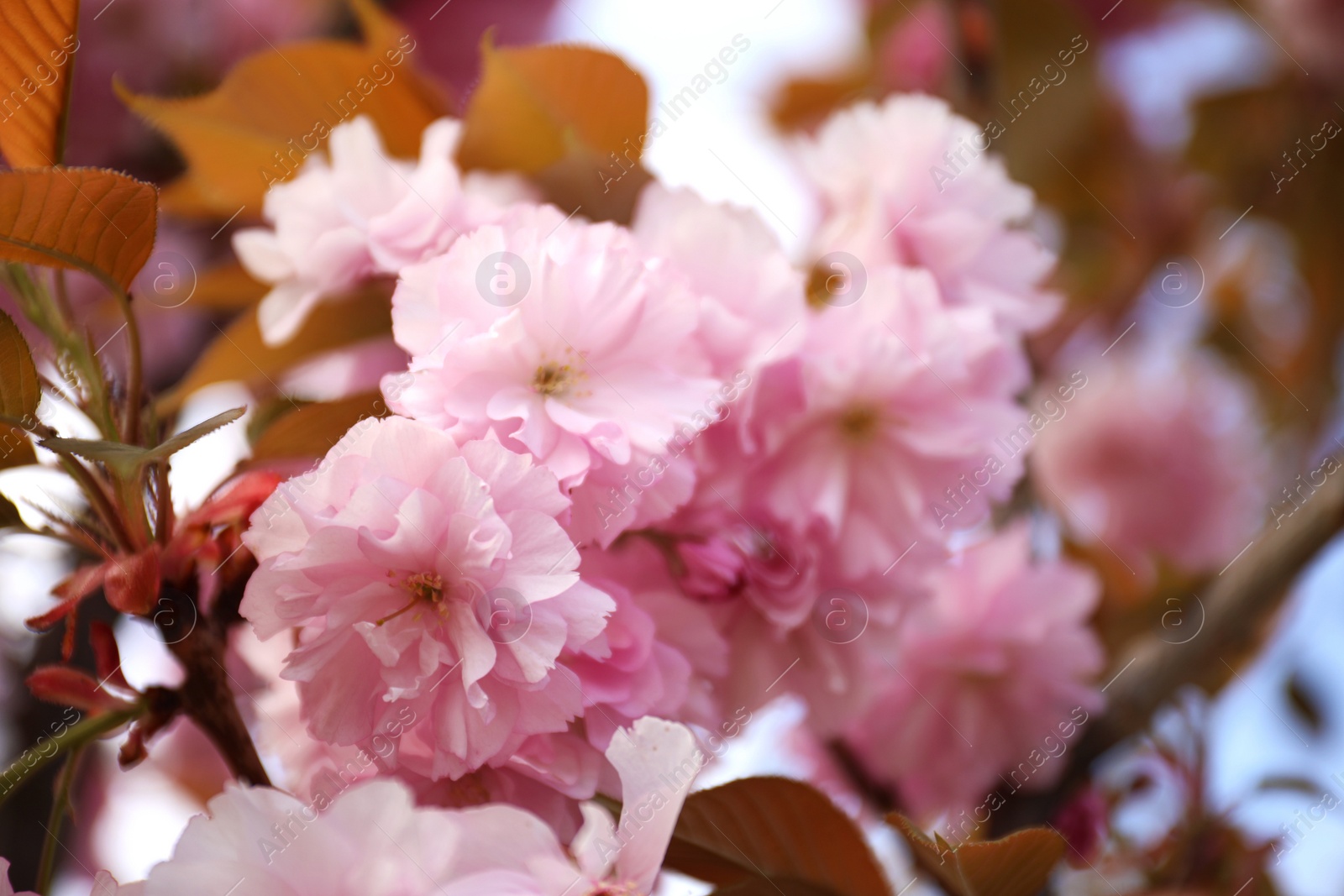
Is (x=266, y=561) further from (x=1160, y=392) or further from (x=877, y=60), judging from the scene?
(x=1160, y=392)

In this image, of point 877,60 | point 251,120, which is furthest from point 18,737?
point 877,60

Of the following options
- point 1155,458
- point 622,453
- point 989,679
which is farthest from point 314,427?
point 1155,458

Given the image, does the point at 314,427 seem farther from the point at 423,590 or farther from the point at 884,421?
the point at 884,421

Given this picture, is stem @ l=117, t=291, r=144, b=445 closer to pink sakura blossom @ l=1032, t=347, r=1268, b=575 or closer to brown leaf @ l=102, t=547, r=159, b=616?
brown leaf @ l=102, t=547, r=159, b=616

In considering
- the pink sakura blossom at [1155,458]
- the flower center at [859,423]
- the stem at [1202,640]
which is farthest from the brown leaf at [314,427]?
the pink sakura blossom at [1155,458]

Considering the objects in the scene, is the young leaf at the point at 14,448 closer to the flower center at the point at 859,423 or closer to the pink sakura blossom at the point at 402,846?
the pink sakura blossom at the point at 402,846

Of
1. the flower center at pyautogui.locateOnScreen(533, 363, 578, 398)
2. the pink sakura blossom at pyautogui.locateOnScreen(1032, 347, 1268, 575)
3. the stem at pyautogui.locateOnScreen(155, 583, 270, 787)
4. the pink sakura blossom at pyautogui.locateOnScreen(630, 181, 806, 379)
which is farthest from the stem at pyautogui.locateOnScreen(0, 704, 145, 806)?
the pink sakura blossom at pyautogui.locateOnScreen(1032, 347, 1268, 575)
